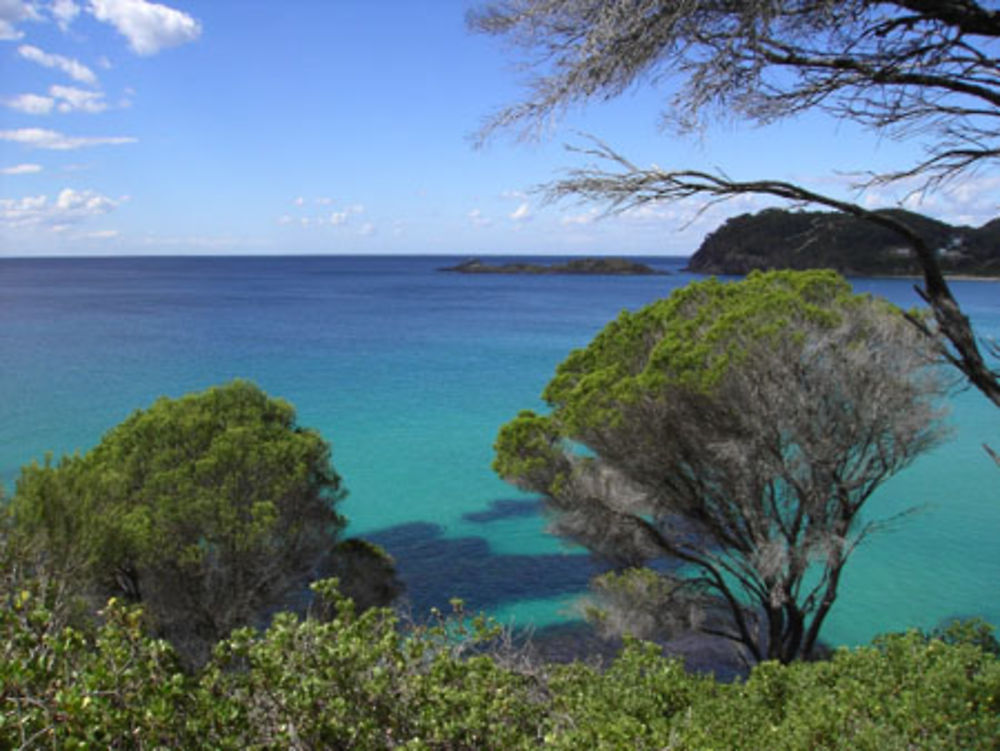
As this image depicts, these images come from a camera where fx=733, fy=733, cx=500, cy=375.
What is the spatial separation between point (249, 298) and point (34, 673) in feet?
275

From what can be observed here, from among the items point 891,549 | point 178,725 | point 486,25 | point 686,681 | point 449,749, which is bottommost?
point 891,549

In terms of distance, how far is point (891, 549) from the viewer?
16.4 metres

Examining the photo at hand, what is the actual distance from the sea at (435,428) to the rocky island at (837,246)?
129cm

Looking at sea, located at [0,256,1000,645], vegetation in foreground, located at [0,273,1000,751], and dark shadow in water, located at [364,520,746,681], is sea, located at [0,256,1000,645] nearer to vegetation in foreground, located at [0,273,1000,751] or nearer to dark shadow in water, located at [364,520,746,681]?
dark shadow in water, located at [364,520,746,681]

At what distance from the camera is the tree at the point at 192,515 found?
31.1 ft

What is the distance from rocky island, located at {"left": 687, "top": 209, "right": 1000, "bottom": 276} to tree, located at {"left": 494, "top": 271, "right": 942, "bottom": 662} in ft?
4.28

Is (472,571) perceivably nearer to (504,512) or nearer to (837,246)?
(504,512)

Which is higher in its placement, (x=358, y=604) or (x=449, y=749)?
(x=449, y=749)

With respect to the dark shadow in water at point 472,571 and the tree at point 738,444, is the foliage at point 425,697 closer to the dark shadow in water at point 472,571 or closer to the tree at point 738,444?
the tree at point 738,444

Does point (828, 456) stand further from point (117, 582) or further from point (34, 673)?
point (117, 582)

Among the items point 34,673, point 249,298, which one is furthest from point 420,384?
point 249,298

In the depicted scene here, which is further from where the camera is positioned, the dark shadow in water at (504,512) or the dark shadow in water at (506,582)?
the dark shadow in water at (504,512)

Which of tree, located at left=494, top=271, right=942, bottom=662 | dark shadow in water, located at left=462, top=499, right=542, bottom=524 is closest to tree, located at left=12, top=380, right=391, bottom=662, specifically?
tree, located at left=494, top=271, right=942, bottom=662

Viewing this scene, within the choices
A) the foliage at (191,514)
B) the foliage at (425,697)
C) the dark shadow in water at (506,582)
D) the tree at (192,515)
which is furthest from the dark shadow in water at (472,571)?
the foliage at (425,697)
